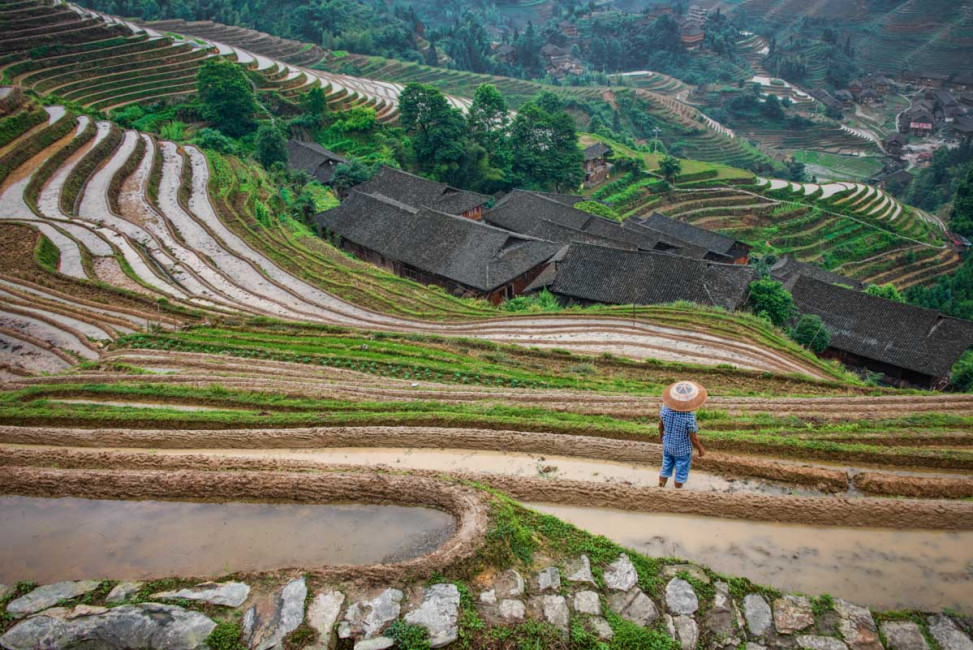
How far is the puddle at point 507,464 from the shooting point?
7.52 meters

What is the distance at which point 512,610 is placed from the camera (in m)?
5.20

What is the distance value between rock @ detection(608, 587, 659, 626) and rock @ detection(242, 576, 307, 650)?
262 centimetres

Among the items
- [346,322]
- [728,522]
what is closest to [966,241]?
[346,322]

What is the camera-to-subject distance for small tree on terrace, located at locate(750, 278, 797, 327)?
2334cm

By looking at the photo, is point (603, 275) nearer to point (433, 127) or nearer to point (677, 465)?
point (677, 465)

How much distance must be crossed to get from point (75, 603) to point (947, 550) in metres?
8.18

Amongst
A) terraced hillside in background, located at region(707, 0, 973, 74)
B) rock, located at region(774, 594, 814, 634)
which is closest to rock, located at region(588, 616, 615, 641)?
rock, located at region(774, 594, 814, 634)

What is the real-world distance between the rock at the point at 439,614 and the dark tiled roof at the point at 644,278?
19.7 meters

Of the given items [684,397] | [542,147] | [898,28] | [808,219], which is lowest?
[684,397]

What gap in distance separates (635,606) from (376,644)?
2.21m

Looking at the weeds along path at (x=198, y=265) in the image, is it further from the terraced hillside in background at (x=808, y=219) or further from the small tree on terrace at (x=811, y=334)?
the terraced hillside in background at (x=808, y=219)

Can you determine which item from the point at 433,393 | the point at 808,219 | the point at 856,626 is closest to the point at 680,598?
the point at 856,626

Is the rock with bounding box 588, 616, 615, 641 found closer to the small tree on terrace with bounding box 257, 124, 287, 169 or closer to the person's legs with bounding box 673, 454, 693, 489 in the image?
the person's legs with bounding box 673, 454, 693, 489

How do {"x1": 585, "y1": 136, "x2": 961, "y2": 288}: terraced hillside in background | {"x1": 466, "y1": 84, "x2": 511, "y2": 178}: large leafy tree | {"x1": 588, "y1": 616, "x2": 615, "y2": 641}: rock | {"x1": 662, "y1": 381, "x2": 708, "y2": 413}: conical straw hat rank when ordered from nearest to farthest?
{"x1": 588, "y1": 616, "x2": 615, "y2": 641}: rock
{"x1": 662, "y1": 381, "x2": 708, "y2": 413}: conical straw hat
{"x1": 466, "y1": 84, "x2": 511, "y2": 178}: large leafy tree
{"x1": 585, "y1": 136, "x2": 961, "y2": 288}: terraced hillside in background
